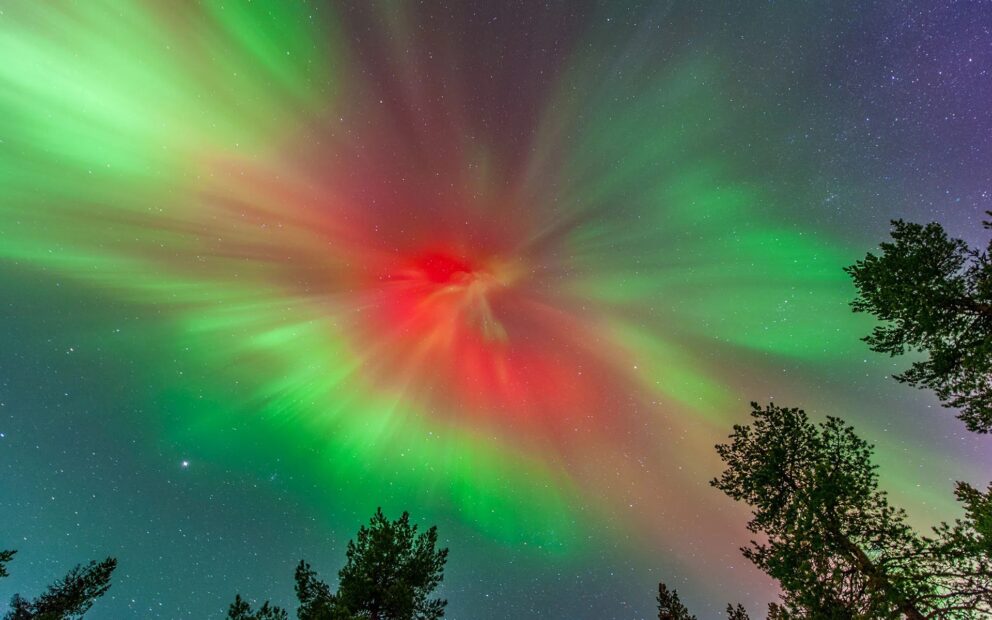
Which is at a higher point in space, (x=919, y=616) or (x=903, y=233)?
(x=903, y=233)

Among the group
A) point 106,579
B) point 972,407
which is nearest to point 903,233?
point 972,407

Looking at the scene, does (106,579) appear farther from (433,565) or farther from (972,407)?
(972,407)

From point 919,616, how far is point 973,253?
8.78 metres

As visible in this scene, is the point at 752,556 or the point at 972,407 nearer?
the point at 972,407

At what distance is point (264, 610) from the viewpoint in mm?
14188

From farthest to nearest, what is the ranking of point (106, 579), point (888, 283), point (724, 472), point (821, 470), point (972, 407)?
point (106, 579)
point (724, 472)
point (821, 470)
point (888, 283)
point (972, 407)

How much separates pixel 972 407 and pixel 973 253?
3.85 meters

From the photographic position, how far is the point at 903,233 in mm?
10688

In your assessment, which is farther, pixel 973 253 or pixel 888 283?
pixel 888 283

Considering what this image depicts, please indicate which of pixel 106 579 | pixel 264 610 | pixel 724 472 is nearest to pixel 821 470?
pixel 724 472

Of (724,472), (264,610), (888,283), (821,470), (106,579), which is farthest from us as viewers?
(106,579)

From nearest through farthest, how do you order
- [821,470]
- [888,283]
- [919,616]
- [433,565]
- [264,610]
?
[919,616]
[888,283]
[821,470]
[264,610]
[433,565]

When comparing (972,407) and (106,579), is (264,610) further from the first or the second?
(972,407)

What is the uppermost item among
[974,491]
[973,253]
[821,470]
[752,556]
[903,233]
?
[903,233]
